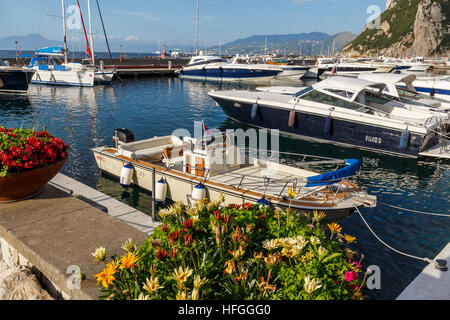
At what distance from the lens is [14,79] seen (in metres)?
34.7

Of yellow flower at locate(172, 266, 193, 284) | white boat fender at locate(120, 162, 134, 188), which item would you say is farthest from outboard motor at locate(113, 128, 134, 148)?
yellow flower at locate(172, 266, 193, 284)

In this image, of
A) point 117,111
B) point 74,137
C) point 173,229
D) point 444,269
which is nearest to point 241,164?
point 444,269

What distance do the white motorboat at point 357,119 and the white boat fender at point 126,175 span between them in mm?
9995

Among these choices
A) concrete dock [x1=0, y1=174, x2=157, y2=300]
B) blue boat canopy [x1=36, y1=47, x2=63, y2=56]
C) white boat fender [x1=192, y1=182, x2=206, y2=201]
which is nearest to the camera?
concrete dock [x1=0, y1=174, x2=157, y2=300]

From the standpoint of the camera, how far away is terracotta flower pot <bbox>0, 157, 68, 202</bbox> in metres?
4.50

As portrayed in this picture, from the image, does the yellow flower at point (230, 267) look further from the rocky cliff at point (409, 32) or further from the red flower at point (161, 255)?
the rocky cliff at point (409, 32)

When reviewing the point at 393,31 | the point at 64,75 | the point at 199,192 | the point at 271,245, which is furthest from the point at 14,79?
the point at 393,31

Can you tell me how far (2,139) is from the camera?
15.0 feet

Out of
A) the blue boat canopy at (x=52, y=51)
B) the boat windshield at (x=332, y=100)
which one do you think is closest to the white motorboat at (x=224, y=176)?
the boat windshield at (x=332, y=100)

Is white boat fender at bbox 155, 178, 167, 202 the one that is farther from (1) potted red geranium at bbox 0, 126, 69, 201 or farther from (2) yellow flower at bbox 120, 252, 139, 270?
(2) yellow flower at bbox 120, 252, 139, 270

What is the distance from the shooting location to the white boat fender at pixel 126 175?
11.5m

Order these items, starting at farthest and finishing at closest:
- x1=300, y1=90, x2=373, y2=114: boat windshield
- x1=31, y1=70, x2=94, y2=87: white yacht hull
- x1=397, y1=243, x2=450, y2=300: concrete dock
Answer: x1=31, y1=70, x2=94, y2=87: white yacht hull
x1=300, y1=90, x2=373, y2=114: boat windshield
x1=397, y1=243, x2=450, y2=300: concrete dock

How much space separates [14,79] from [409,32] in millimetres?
148474

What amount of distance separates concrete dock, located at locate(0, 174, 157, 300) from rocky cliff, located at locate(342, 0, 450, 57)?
148717 millimetres
